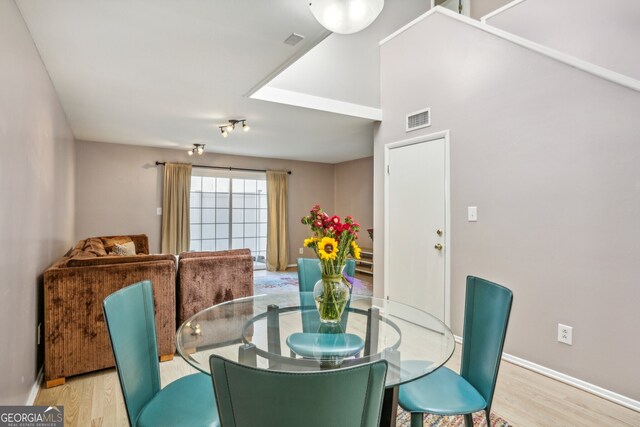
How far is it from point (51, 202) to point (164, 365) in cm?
172

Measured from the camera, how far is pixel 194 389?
145 centimetres

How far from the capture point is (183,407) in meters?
1.34

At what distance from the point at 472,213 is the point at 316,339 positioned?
82.7 inches

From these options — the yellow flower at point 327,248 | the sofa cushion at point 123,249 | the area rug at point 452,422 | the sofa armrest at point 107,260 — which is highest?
the yellow flower at point 327,248

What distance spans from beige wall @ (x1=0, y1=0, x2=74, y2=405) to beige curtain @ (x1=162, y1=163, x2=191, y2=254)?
10.7 feet

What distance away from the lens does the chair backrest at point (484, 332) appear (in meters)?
1.42

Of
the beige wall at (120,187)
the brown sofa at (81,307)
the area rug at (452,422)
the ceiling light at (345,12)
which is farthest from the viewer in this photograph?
the beige wall at (120,187)

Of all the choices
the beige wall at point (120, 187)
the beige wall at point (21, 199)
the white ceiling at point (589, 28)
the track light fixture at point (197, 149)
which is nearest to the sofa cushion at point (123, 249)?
the beige wall at point (120, 187)

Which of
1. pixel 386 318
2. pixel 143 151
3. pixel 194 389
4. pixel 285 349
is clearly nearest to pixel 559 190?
pixel 386 318

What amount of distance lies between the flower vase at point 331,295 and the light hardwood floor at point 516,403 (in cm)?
125

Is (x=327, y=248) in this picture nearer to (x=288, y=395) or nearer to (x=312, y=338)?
(x=312, y=338)

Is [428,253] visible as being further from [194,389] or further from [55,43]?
[55,43]

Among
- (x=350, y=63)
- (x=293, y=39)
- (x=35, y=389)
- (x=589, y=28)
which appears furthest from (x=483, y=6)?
(x=35, y=389)

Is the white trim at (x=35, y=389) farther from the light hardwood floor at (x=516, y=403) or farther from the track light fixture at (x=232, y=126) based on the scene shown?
the track light fixture at (x=232, y=126)
